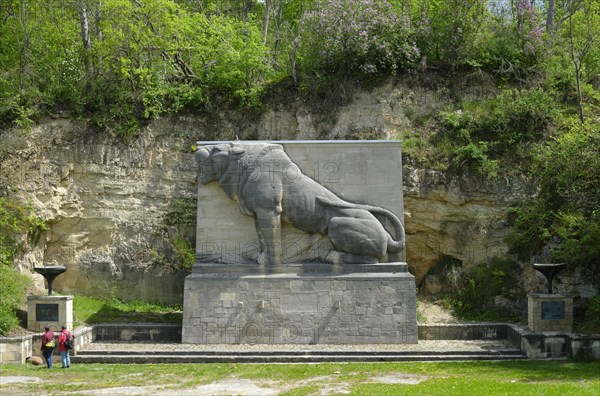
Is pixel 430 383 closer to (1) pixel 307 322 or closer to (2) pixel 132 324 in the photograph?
(1) pixel 307 322

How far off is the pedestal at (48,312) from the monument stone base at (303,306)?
9.51ft

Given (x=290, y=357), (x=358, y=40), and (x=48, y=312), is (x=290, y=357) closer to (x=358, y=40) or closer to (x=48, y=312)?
(x=48, y=312)

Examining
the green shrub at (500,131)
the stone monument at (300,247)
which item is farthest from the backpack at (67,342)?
the green shrub at (500,131)

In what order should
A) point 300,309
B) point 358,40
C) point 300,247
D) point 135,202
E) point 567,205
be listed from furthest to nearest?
point 358,40
point 135,202
point 567,205
point 300,247
point 300,309

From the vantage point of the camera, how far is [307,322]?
1850 centimetres

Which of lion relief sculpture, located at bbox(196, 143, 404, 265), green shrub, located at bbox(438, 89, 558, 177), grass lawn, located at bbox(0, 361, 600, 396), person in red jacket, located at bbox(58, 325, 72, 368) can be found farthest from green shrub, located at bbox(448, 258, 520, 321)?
person in red jacket, located at bbox(58, 325, 72, 368)

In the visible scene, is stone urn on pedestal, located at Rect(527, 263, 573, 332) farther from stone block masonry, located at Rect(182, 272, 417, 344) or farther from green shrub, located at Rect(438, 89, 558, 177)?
green shrub, located at Rect(438, 89, 558, 177)

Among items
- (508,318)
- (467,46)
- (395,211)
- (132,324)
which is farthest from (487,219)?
(132,324)

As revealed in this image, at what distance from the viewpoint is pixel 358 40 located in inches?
958

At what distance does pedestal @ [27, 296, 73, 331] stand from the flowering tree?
11.2 meters

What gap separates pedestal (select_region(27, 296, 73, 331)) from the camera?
18547mm

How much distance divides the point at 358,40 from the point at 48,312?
1256 centimetres

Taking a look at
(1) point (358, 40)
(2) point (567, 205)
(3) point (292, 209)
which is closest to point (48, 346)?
(3) point (292, 209)

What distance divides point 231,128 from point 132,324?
769 centimetres
